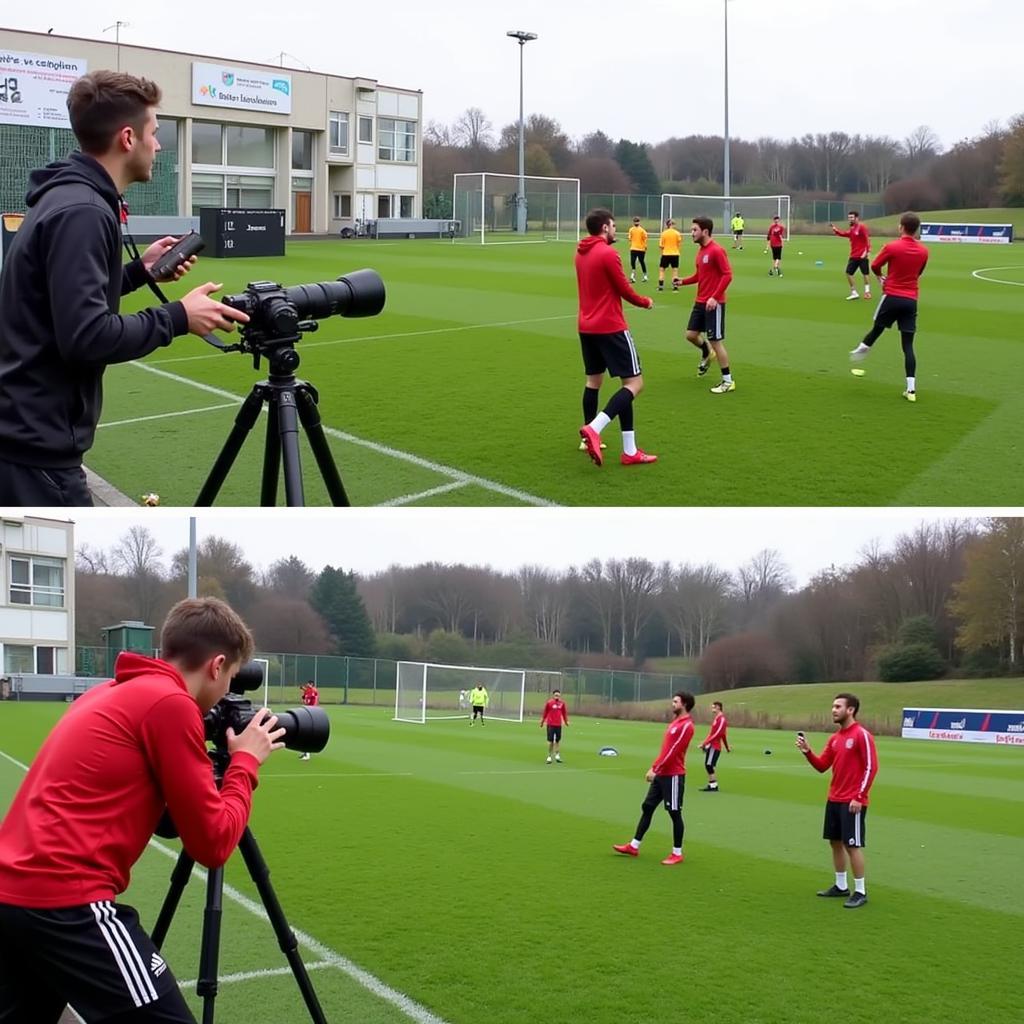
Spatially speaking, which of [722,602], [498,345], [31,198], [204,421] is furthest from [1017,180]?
[31,198]

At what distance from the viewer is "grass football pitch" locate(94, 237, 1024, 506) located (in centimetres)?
952

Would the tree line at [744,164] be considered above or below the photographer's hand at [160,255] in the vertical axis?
above

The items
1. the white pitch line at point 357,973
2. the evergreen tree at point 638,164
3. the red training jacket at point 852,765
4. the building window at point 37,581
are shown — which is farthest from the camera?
the evergreen tree at point 638,164

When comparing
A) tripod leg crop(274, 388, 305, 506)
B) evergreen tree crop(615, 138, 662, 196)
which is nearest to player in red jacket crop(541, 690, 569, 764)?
tripod leg crop(274, 388, 305, 506)

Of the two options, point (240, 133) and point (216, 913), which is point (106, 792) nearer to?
point (216, 913)

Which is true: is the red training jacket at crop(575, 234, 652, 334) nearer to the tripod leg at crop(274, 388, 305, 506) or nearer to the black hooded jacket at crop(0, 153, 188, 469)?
the tripod leg at crop(274, 388, 305, 506)

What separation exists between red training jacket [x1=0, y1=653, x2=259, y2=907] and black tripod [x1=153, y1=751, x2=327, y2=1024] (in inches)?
22.6

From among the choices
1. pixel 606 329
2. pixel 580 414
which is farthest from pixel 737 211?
pixel 606 329

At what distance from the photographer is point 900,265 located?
12.8 m

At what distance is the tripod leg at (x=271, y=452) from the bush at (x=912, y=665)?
1820 inches

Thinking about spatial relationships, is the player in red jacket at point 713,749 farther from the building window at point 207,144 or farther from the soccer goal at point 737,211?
the building window at point 207,144

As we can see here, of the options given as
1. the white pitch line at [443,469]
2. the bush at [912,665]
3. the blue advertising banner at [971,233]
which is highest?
the blue advertising banner at [971,233]

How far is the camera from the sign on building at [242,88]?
60.3m

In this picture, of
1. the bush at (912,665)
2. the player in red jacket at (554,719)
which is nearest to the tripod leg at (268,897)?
the player in red jacket at (554,719)
